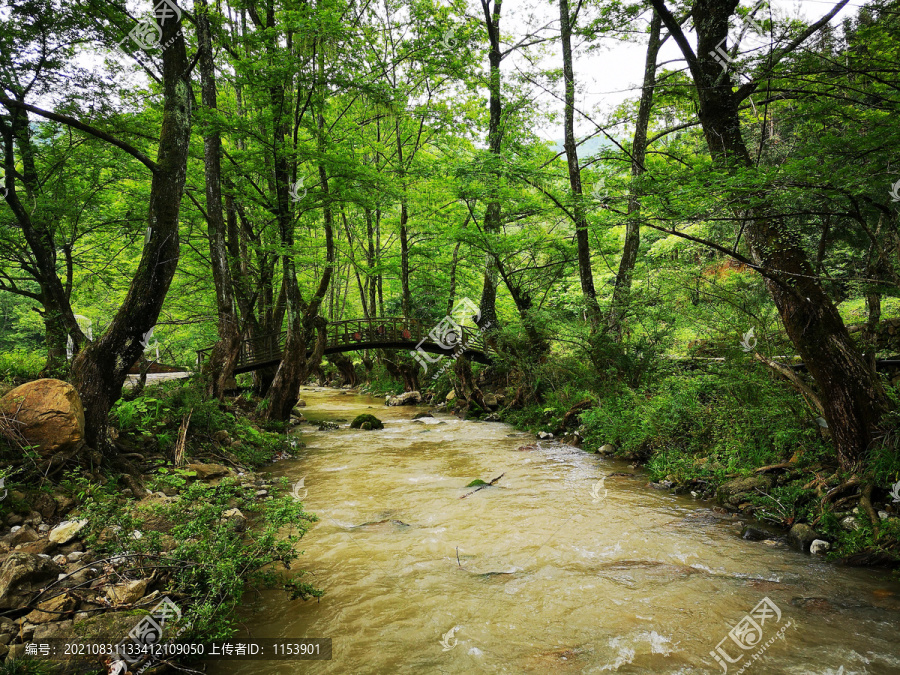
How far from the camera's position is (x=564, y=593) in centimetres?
393

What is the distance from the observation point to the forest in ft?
12.7

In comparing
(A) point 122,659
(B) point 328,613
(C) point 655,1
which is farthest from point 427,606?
(C) point 655,1

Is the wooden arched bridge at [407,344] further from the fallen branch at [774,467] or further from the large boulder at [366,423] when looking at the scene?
the fallen branch at [774,467]

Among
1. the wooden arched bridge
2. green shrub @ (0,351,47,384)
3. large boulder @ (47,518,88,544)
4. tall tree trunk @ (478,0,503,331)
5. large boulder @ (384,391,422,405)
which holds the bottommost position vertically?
large boulder @ (384,391,422,405)

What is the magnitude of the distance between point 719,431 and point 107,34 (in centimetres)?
1180

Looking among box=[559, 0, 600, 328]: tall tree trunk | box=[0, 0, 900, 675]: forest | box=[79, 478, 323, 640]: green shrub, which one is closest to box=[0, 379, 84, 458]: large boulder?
box=[0, 0, 900, 675]: forest

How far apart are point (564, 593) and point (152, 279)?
19.1 ft

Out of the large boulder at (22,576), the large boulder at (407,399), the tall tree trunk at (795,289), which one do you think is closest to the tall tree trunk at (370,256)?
the large boulder at (407,399)

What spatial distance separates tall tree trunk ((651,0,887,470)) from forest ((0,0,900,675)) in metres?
0.03

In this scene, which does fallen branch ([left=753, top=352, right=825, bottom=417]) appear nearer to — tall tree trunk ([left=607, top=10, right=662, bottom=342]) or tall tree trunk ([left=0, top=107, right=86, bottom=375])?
tall tree trunk ([left=607, top=10, right=662, bottom=342])

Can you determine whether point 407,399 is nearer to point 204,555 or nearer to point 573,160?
point 573,160

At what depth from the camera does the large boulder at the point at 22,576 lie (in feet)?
9.48

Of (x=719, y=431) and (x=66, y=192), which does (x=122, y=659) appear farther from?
(x=66, y=192)

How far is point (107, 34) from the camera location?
23.6 feet
